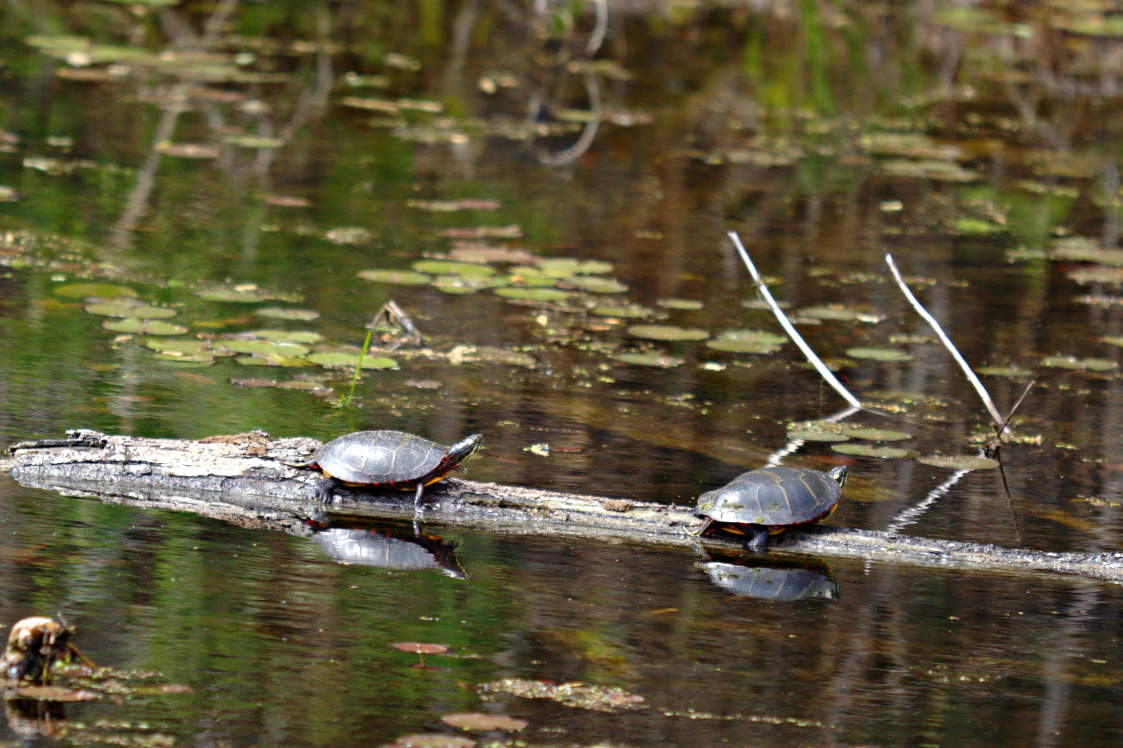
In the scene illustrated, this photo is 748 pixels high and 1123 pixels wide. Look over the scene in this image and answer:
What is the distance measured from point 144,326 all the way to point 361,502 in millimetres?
1976

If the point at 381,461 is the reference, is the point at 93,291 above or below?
above

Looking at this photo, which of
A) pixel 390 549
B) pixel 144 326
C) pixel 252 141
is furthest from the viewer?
pixel 252 141

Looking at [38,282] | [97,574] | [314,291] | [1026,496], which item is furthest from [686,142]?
[97,574]

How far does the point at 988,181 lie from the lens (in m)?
10.8

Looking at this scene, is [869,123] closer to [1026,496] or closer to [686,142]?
[686,142]

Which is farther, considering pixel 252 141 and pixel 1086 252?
pixel 252 141

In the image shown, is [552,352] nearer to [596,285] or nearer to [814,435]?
[596,285]

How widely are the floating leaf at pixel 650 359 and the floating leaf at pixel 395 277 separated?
115 cm

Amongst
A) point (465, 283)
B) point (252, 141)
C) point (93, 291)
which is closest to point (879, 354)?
point (465, 283)

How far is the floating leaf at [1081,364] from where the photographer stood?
23.4 feet

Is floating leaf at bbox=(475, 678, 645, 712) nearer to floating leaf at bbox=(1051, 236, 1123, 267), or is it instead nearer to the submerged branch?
the submerged branch

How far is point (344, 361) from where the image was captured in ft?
20.5

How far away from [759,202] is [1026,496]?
4.62 m

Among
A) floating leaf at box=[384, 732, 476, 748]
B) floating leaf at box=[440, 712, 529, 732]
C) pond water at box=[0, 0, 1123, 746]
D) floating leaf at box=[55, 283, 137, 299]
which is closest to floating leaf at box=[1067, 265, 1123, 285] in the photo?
pond water at box=[0, 0, 1123, 746]
